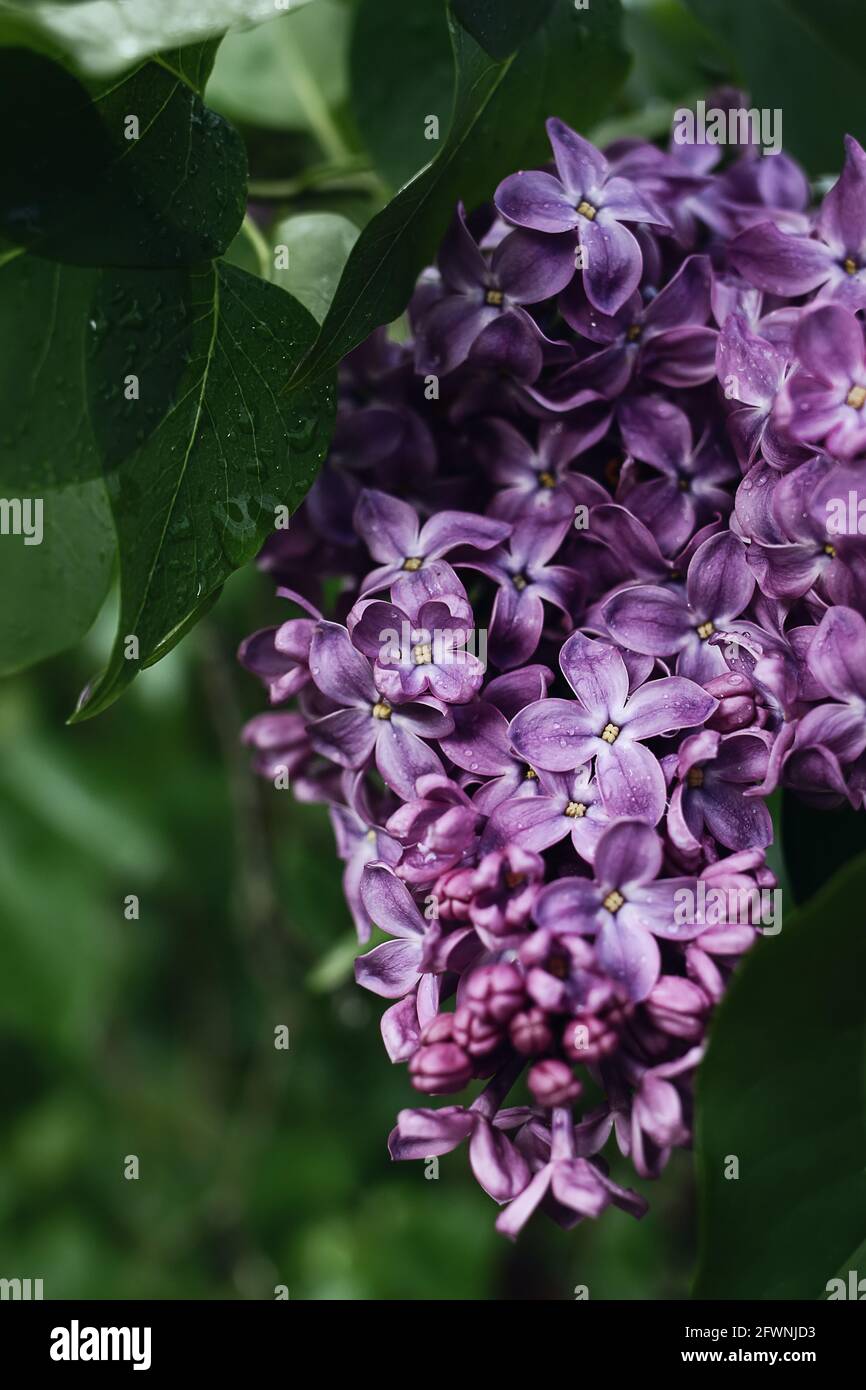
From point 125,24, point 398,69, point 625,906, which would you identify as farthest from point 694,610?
point 398,69

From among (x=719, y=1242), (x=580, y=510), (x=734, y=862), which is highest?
(x=580, y=510)

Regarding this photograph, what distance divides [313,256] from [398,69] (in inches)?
12.0

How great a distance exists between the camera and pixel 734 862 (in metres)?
0.60

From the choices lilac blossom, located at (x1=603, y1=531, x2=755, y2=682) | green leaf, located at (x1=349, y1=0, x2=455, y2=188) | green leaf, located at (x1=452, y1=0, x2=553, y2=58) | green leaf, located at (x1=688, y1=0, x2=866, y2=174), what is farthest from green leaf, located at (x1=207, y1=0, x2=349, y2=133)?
lilac blossom, located at (x1=603, y1=531, x2=755, y2=682)

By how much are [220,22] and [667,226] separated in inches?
10.4

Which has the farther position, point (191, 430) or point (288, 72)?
point (288, 72)

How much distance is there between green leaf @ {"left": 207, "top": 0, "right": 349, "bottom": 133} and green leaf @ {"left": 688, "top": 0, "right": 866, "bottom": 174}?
0.37 metres

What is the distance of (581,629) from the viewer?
696 millimetres

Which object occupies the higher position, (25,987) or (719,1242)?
(25,987)

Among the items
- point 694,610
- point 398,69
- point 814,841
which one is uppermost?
point 398,69

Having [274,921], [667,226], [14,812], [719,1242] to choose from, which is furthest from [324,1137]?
[667,226]

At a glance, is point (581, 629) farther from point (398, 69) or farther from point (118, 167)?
point (398, 69)

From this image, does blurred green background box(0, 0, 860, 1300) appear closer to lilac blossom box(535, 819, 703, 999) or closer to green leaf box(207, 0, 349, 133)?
green leaf box(207, 0, 349, 133)
